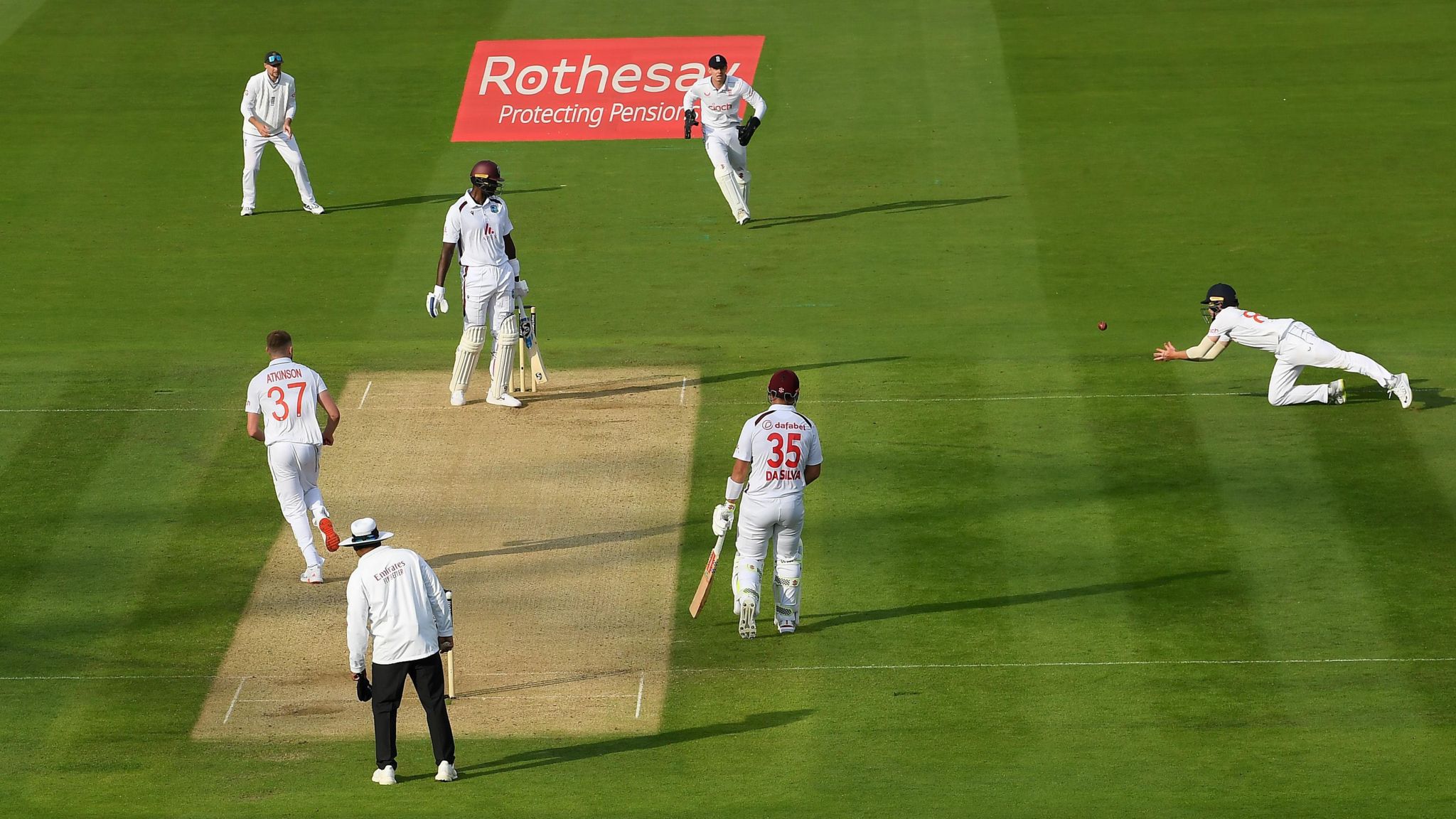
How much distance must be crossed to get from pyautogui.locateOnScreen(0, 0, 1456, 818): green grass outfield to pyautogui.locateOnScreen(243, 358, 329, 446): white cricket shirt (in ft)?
4.64

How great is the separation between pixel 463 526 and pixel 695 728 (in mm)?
3863

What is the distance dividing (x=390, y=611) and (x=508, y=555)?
3777 millimetres

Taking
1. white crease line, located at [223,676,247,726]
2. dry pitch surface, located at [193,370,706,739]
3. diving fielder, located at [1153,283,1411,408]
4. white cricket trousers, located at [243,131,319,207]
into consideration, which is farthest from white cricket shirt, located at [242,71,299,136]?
diving fielder, located at [1153,283,1411,408]

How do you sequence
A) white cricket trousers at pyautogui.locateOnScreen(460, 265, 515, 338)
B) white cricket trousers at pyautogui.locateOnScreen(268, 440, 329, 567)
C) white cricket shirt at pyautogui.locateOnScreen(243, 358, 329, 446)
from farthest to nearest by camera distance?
white cricket trousers at pyautogui.locateOnScreen(460, 265, 515, 338) < white cricket trousers at pyautogui.locateOnScreen(268, 440, 329, 567) < white cricket shirt at pyautogui.locateOnScreen(243, 358, 329, 446)

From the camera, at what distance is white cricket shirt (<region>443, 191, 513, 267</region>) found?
17922 mm

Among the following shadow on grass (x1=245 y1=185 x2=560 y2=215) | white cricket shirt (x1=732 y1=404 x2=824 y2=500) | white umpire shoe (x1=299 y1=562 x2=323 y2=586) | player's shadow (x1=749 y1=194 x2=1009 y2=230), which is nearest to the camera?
white cricket shirt (x1=732 y1=404 x2=824 y2=500)

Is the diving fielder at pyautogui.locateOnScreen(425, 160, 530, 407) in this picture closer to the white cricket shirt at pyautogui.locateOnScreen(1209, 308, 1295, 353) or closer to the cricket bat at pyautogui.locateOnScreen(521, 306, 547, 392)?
the cricket bat at pyautogui.locateOnScreen(521, 306, 547, 392)

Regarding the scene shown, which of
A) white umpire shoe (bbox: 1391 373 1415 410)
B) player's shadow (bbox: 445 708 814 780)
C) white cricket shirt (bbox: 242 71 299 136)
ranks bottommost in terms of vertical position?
player's shadow (bbox: 445 708 814 780)

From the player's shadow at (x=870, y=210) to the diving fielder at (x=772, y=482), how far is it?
34.4 ft

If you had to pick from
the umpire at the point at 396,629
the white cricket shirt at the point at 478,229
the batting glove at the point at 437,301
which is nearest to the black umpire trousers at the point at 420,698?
the umpire at the point at 396,629

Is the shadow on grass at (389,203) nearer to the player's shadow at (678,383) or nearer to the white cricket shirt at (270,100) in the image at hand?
the white cricket shirt at (270,100)

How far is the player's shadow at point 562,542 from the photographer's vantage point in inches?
603

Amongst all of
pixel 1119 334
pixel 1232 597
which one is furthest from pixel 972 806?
pixel 1119 334

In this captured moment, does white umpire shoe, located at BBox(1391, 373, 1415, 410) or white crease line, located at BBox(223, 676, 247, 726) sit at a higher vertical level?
white umpire shoe, located at BBox(1391, 373, 1415, 410)
